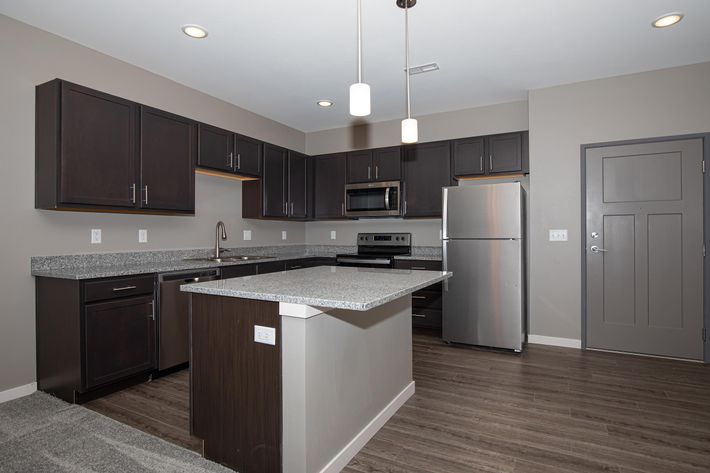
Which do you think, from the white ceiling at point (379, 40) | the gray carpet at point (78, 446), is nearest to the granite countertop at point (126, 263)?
the gray carpet at point (78, 446)

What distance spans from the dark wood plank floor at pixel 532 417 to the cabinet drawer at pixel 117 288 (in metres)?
0.71

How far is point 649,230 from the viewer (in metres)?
3.63

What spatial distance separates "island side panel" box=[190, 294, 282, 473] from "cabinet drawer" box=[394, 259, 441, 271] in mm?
2876

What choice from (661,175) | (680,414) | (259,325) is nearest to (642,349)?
(680,414)

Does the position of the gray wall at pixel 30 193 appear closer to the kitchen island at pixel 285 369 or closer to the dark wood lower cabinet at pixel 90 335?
the dark wood lower cabinet at pixel 90 335

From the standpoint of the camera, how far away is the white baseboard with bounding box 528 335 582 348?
12.8 ft

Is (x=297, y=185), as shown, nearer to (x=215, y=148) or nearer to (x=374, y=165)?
(x=374, y=165)

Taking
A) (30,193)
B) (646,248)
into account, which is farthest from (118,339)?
(646,248)

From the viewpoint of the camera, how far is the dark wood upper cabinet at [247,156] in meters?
4.16

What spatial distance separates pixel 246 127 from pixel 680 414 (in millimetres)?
4625

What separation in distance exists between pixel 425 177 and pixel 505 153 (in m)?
0.92

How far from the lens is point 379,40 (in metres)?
3.04

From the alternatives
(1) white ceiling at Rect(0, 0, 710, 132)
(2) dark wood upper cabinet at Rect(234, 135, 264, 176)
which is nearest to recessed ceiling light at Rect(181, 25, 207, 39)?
(1) white ceiling at Rect(0, 0, 710, 132)

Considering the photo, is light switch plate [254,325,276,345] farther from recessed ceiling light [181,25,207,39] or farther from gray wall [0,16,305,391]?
recessed ceiling light [181,25,207,39]
